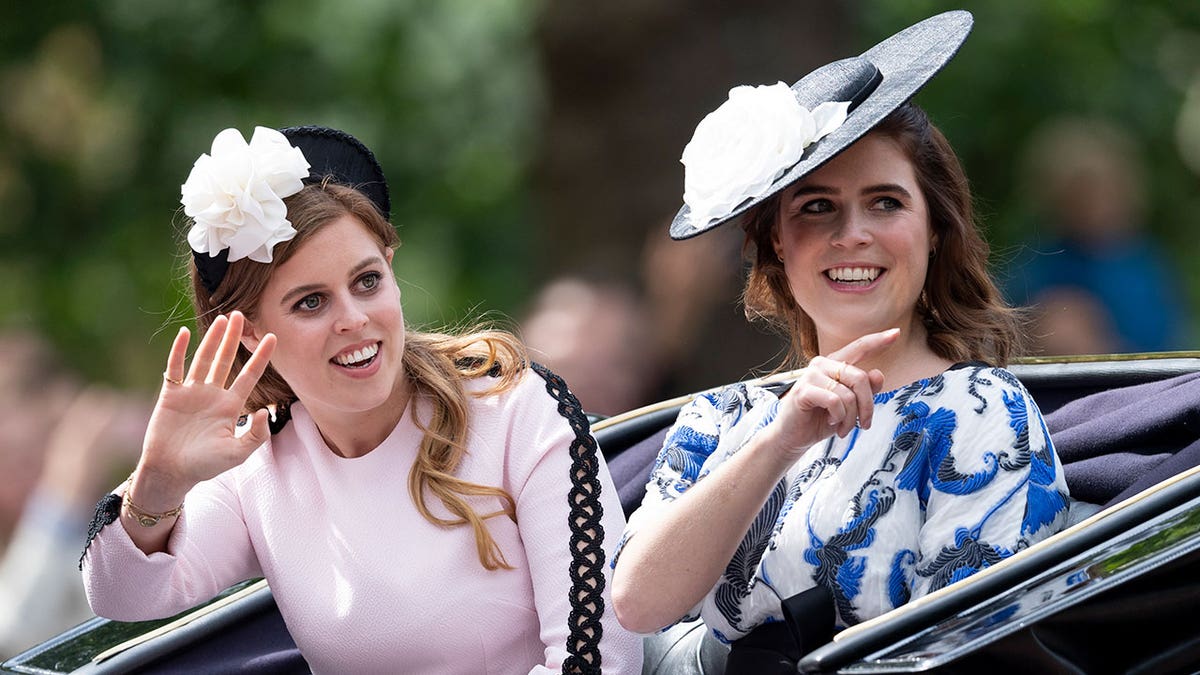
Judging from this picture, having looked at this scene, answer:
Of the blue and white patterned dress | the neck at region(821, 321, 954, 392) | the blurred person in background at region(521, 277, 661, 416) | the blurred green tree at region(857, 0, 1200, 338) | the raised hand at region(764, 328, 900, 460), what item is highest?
the blurred green tree at region(857, 0, 1200, 338)

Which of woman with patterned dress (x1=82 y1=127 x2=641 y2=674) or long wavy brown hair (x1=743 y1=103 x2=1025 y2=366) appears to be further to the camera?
woman with patterned dress (x1=82 y1=127 x2=641 y2=674)

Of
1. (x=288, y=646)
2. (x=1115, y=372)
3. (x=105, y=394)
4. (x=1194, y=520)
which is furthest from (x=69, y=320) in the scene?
(x=1194, y=520)

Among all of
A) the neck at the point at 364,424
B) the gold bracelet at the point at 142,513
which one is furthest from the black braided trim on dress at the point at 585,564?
the gold bracelet at the point at 142,513

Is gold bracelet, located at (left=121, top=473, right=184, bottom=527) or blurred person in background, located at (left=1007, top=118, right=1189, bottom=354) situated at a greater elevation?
blurred person in background, located at (left=1007, top=118, right=1189, bottom=354)

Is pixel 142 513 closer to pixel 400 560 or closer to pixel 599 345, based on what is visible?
pixel 400 560

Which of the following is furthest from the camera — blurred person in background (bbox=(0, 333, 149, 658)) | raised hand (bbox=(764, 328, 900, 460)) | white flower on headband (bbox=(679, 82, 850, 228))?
blurred person in background (bbox=(0, 333, 149, 658))

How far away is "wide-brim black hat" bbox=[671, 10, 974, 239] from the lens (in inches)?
86.3

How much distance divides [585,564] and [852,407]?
2.14 ft

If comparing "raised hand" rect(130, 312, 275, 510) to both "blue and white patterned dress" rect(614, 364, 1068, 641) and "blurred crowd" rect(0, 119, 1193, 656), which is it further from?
"blurred crowd" rect(0, 119, 1193, 656)

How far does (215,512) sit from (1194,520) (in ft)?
5.18

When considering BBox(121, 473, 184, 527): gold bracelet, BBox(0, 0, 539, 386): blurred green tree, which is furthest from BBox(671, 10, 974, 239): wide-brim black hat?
BBox(0, 0, 539, 386): blurred green tree

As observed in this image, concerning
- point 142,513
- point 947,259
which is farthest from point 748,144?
point 142,513

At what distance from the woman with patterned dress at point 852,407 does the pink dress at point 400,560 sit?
24cm

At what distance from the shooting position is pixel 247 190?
8.09ft
